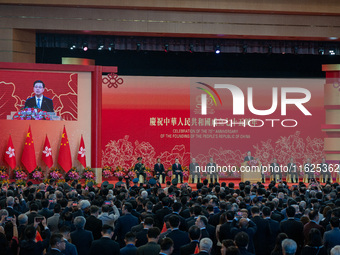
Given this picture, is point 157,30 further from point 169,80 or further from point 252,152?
point 252,152

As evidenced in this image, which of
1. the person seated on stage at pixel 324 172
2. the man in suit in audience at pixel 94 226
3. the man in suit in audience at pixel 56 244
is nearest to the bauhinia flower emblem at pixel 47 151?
the person seated on stage at pixel 324 172

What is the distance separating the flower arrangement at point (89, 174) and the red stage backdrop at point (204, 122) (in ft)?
9.82

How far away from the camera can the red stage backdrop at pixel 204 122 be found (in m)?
21.8

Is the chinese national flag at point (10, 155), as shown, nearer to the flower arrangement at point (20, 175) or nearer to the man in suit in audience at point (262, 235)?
the flower arrangement at point (20, 175)

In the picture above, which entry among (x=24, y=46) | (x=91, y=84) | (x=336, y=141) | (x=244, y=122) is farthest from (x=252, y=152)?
(x=24, y=46)

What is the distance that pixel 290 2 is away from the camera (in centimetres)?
2000

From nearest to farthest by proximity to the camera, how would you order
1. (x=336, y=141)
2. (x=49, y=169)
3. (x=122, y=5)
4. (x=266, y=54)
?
1. (x=49, y=169)
2. (x=122, y=5)
3. (x=336, y=141)
4. (x=266, y=54)

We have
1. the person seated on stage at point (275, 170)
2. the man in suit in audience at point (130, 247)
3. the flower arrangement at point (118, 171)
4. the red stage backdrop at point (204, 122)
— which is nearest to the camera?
the man in suit in audience at point (130, 247)

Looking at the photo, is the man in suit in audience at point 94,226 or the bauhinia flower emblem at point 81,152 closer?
the man in suit in audience at point 94,226

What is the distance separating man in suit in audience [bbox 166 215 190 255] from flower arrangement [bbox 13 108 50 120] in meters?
12.6

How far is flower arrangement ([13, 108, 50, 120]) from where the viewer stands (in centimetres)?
1820

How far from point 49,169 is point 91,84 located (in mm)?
3310

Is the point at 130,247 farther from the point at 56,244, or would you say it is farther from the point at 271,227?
the point at 271,227

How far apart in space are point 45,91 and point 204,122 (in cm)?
668
